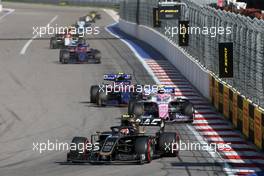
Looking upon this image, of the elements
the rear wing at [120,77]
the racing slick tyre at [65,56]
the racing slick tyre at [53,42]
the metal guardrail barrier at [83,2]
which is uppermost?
the rear wing at [120,77]

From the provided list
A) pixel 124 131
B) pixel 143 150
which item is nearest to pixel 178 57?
pixel 124 131

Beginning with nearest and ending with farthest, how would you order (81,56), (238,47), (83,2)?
(238,47) < (81,56) < (83,2)

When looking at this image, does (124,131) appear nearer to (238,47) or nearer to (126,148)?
(126,148)

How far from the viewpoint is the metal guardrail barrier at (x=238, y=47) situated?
2439cm

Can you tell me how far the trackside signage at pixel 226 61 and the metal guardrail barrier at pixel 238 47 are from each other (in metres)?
0.27

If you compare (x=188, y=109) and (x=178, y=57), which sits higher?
(x=188, y=109)

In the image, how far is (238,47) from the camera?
27688mm

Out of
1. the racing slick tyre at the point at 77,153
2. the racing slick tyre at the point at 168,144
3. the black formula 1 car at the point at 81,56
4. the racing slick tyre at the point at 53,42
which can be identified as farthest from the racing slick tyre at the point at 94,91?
the racing slick tyre at the point at 53,42

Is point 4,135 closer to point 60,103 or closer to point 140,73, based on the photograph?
point 60,103

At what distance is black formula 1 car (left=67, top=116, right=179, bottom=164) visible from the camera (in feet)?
68.3

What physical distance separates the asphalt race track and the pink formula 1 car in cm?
35

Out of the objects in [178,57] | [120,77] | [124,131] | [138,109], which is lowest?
[178,57]

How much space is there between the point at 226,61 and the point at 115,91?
4.91 meters

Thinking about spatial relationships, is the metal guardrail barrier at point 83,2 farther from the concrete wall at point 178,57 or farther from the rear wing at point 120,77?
the rear wing at point 120,77
